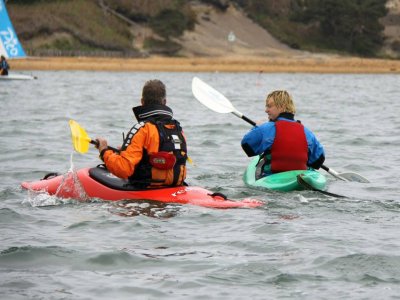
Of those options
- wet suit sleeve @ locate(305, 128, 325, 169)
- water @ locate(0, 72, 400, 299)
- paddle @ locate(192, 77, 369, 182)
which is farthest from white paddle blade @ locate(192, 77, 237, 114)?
wet suit sleeve @ locate(305, 128, 325, 169)

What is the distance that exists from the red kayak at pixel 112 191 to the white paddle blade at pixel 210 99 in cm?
274

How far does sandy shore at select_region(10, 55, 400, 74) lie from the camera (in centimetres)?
5281

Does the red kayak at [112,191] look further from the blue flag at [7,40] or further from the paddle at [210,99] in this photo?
the blue flag at [7,40]

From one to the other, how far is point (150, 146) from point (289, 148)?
5.77ft

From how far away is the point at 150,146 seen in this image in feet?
26.9

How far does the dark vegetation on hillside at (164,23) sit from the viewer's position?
65.0 meters

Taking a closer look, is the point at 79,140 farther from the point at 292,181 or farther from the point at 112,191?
the point at 292,181

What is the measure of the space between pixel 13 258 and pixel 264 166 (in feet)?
12.7

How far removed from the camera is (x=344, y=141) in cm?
1599

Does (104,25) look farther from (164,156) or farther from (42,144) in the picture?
(164,156)

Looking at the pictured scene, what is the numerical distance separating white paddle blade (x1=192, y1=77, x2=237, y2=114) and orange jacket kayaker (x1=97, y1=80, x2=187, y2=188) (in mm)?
3085

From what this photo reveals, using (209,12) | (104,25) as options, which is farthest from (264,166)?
(209,12)

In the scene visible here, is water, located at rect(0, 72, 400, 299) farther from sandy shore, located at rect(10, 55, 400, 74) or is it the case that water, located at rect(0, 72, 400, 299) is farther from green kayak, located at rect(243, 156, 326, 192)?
sandy shore, located at rect(10, 55, 400, 74)

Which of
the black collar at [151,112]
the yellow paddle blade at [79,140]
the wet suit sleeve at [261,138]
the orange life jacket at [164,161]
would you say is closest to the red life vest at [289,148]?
the wet suit sleeve at [261,138]
